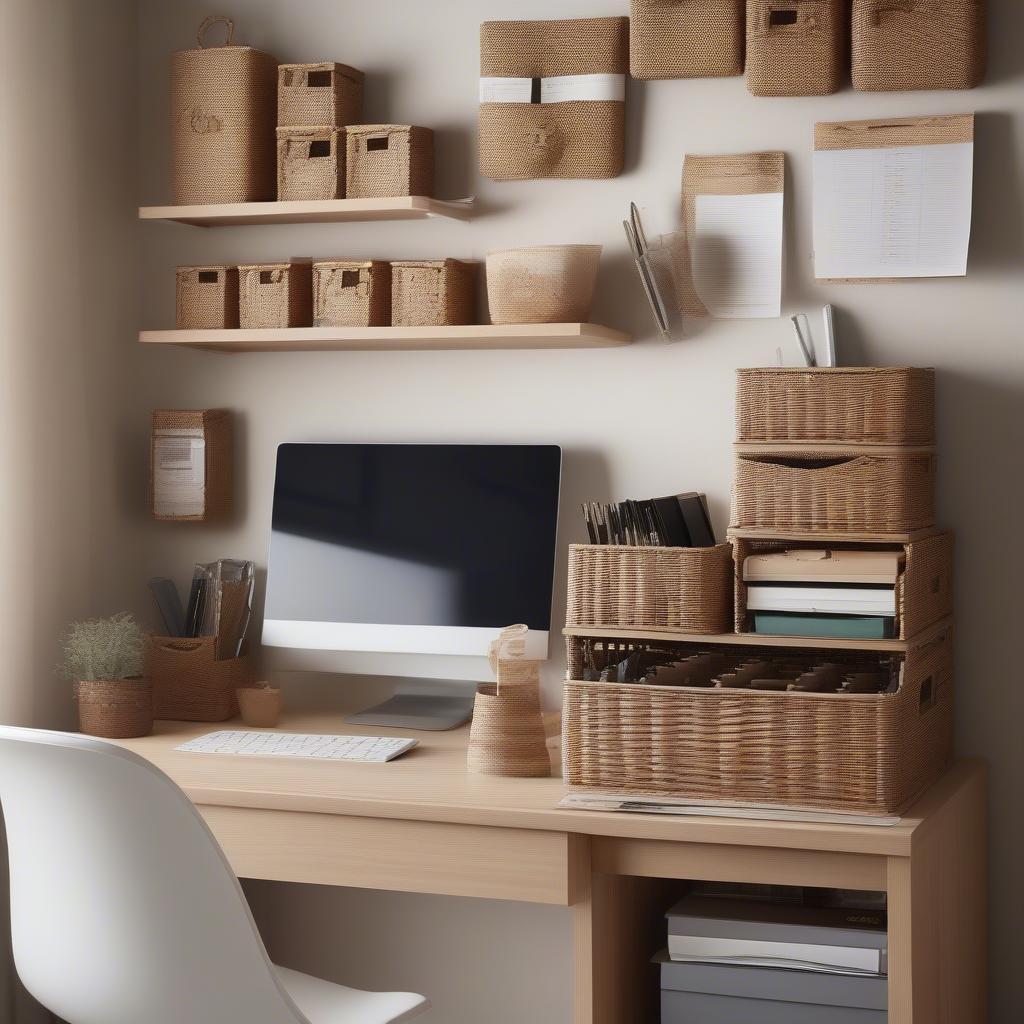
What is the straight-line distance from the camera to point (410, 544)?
262 cm

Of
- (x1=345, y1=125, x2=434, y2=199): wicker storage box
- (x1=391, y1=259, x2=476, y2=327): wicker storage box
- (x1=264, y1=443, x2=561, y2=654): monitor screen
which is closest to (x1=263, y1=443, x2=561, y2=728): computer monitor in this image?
(x1=264, y1=443, x2=561, y2=654): monitor screen

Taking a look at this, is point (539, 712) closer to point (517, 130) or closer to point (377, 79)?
point (517, 130)

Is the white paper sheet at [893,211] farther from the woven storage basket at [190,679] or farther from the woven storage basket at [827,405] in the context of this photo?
the woven storage basket at [190,679]

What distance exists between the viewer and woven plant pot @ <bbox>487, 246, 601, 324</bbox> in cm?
244

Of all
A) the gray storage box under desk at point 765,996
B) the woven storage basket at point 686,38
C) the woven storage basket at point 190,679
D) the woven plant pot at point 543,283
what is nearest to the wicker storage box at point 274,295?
the woven plant pot at point 543,283

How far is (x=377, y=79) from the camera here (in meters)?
2.71

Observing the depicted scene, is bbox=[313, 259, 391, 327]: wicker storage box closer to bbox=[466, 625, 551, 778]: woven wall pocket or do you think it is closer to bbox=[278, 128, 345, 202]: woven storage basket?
bbox=[278, 128, 345, 202]: woven storage basket

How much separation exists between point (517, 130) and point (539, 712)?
→ 1023 mm

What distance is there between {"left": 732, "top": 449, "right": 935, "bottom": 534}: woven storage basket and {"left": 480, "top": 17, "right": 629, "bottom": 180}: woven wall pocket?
687 millimetres

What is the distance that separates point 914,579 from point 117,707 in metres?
1.34

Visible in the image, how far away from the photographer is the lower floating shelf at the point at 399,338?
2.43 metres

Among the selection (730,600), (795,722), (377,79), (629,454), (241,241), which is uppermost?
(377,79)

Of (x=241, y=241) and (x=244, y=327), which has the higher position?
(x=241, y=241)

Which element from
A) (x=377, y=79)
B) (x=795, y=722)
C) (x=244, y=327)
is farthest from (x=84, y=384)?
(x=795, y=722)
